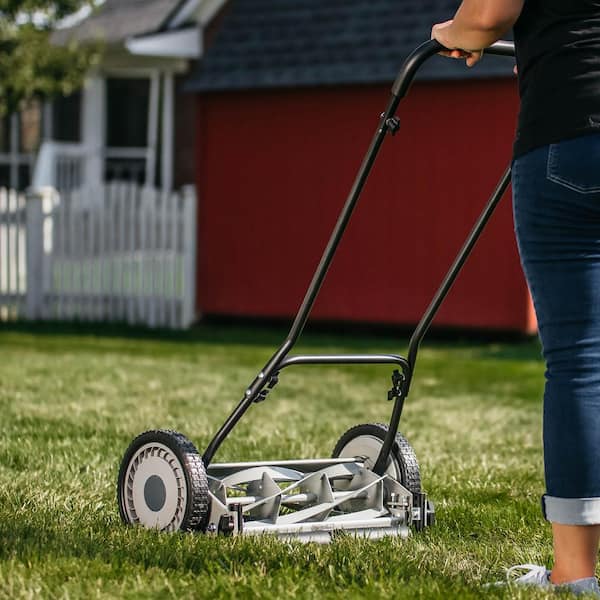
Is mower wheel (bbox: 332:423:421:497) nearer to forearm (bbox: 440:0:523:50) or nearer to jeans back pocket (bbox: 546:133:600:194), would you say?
jeans back pocket (bbox: 546:133:600:194)

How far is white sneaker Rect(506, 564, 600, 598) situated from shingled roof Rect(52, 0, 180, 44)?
529 inches

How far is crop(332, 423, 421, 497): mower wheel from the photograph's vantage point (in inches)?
162

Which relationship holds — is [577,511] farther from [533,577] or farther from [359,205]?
[359,205]

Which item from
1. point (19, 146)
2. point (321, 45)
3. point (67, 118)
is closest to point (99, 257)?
point (321, 45)

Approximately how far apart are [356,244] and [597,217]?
35.7ft

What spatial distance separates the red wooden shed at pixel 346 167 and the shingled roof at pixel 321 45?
0.6 inches

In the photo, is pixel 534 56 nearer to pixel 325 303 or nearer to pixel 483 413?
pixel 483 413

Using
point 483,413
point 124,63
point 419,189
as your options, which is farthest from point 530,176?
point 124,63

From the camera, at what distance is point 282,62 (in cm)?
1455

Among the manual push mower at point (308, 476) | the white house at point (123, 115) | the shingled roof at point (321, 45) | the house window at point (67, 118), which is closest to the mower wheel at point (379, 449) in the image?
the manual push mower at point (308, 476)

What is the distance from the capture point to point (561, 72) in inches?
124

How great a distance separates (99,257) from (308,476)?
10892 millimetres

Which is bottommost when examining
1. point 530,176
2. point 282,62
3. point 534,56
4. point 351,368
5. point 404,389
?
point 351,368

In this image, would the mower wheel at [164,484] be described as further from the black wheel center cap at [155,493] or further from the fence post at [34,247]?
the fence post at [34,247]
